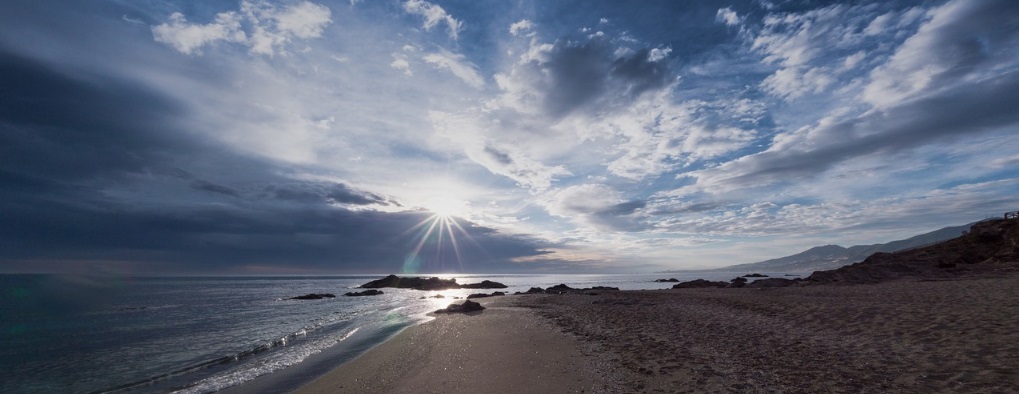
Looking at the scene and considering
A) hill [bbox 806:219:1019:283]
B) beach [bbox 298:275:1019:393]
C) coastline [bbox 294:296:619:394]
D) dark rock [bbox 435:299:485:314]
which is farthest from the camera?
hill [bbox 806:219:1019:283]

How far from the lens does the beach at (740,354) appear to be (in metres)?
8.52

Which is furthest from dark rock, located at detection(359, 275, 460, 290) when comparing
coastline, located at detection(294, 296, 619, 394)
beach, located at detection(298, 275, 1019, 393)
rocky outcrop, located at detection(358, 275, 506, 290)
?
coastline, located at detection(294, 296, 619, 394)

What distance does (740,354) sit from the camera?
37.1 ft

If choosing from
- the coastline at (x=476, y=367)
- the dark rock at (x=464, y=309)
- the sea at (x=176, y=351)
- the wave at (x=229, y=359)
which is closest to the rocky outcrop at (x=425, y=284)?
the dark rock at (x=464, y=309)

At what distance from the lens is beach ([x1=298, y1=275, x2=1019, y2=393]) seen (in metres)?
8.52

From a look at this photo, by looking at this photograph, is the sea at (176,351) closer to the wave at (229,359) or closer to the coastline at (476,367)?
the wave at (229,359)

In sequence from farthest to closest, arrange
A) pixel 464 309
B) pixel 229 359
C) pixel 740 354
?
1. pixel 464 309
2. pixel 229 359
3. pixel 740 354

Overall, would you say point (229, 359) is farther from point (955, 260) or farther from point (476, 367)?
point (955, 260)

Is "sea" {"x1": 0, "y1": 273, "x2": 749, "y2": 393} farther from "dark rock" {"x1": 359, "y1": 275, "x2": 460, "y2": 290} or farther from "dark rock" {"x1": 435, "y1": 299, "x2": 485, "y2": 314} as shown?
"dark rock" {"x1": 359, "y1": 275, "x2": 460, "y2": 290}

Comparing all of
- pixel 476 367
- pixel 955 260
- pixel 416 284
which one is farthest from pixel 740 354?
pixel 416 284

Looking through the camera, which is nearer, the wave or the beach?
the beach

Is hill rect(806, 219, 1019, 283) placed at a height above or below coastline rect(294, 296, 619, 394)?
above

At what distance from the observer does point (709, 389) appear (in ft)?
27.5

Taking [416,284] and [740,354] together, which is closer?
[740,354]
